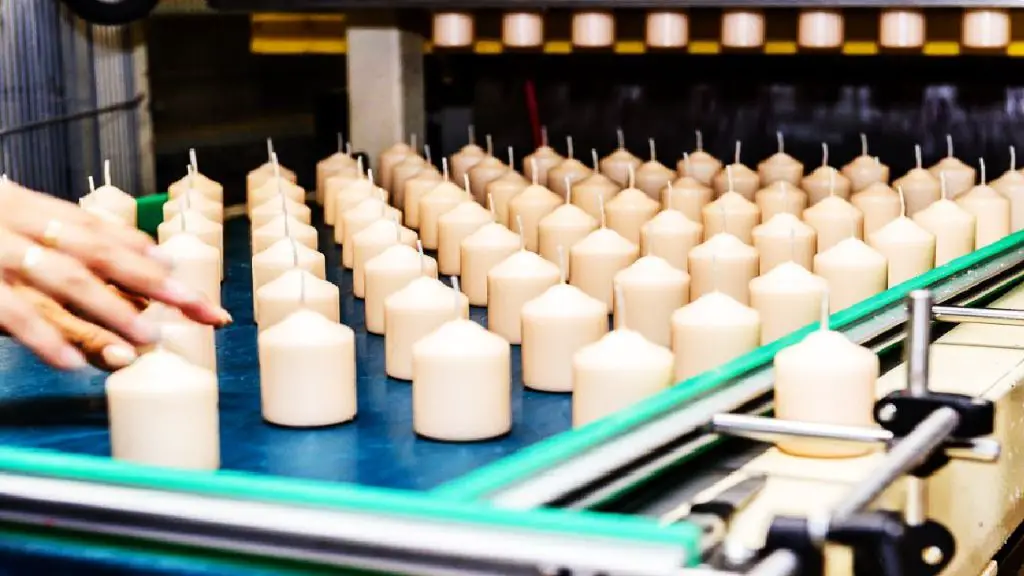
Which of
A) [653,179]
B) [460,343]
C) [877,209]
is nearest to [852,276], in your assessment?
[877,209]

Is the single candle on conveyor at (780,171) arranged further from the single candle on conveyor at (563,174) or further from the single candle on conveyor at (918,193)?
the single candle on conveyor at (563,174)

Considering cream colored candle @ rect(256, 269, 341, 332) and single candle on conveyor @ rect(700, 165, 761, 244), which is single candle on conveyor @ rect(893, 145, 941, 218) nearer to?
single candle on conveyor @ rect(700, 165, 761, 244)

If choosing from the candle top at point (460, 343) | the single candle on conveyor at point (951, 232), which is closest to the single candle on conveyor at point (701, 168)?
the single candle on conveyor at point (951, 232)

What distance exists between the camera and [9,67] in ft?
14.1

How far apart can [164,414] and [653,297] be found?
87cm

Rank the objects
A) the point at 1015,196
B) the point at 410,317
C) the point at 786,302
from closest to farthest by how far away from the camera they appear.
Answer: the point at 410,317 → the point at 786,302 → the point at 1015,196

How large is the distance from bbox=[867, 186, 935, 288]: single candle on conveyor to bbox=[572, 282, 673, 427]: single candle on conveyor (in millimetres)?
983

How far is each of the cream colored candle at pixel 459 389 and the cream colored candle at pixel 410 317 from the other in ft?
0.80

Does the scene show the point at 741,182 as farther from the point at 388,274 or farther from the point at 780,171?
the point at 388,274

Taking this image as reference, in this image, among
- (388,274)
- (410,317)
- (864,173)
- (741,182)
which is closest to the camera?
(410,317)

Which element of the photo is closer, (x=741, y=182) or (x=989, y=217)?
(x=989, y=217)

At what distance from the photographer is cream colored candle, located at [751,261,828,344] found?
2324mm

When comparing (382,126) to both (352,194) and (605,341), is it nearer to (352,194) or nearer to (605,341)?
(352,194)

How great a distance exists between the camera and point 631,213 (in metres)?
3.10
